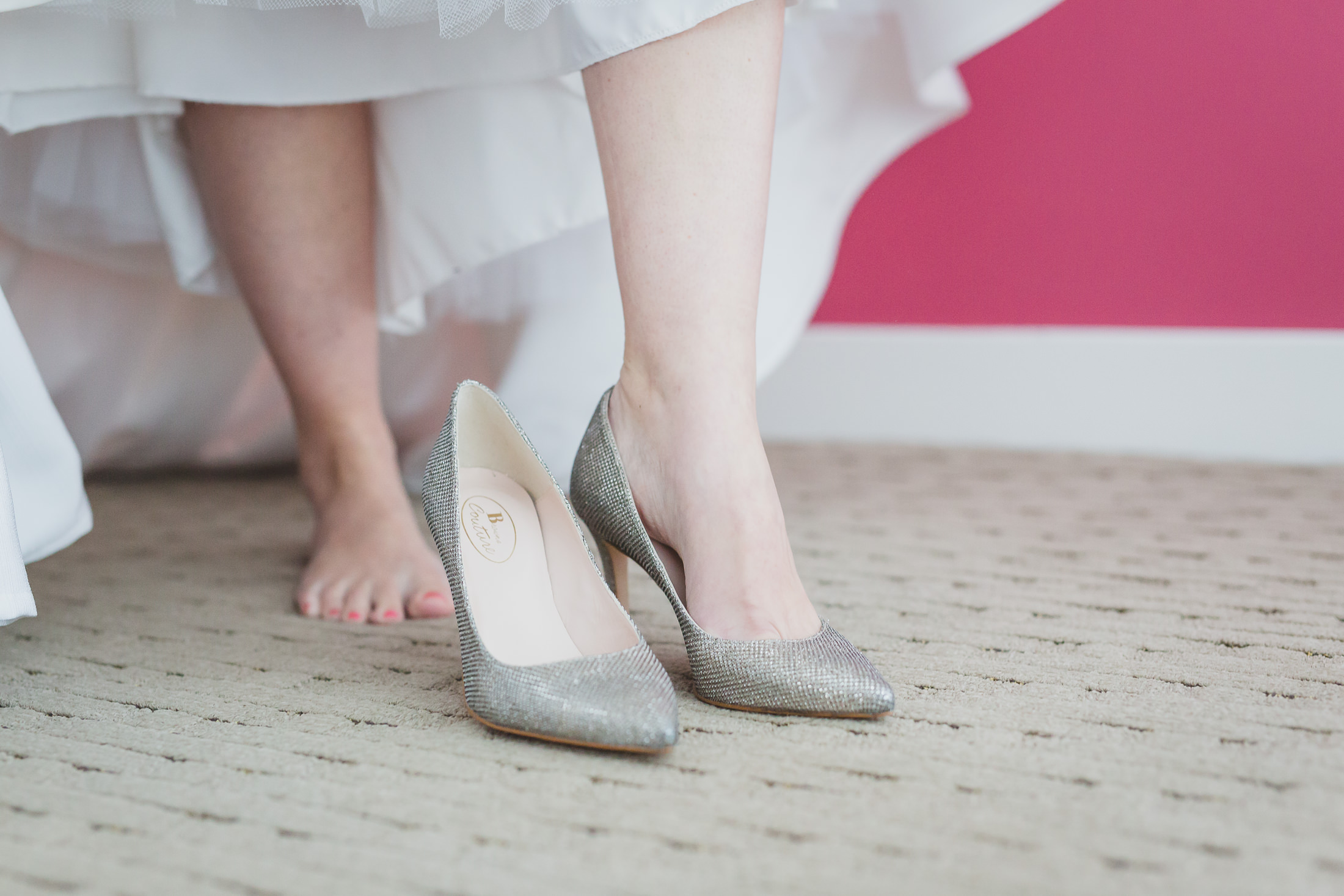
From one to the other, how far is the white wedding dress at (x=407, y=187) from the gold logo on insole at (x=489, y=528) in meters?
0.22

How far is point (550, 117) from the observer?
84cm

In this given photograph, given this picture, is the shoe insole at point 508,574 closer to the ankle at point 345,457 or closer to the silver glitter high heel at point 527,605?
the silver glitter high heel at point 527,605

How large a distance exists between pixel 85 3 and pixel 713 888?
619 mm

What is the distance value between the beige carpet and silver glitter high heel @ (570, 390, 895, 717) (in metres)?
0.01

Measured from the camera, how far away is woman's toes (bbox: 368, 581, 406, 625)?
0.71 metres

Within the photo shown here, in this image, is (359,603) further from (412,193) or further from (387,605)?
(412,193)

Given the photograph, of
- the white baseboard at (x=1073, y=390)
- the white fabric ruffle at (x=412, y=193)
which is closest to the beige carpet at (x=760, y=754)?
the white fabric ruffle at (x=412, y=193)

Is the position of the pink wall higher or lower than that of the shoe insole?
higher

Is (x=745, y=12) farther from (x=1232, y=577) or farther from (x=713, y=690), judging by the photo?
(x=1232, y=577)

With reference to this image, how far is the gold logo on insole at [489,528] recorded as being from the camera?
0.58 metres

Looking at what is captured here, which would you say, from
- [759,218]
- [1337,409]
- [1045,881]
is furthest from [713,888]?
[1337,409]

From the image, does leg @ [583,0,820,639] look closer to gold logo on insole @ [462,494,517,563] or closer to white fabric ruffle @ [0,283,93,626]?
gold logo on insole @ [462,494,517,563]

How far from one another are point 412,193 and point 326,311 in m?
0.12

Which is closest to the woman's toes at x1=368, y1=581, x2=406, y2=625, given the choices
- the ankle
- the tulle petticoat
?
the ankle
